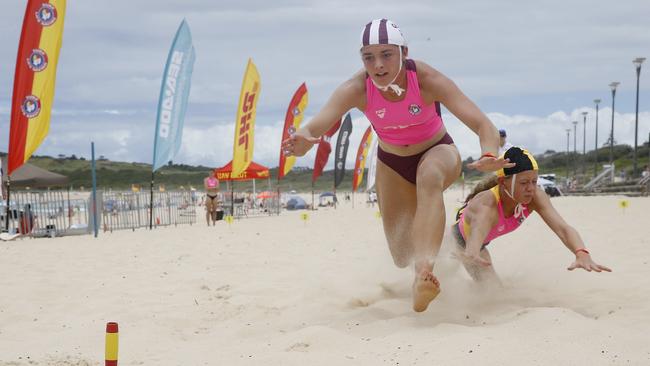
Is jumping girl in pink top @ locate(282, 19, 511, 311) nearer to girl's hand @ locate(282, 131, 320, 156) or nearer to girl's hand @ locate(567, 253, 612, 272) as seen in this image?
girl's hand @ locate(282, 131, 320, 156)

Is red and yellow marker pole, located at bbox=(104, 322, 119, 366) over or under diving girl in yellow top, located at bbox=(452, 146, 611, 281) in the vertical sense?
under

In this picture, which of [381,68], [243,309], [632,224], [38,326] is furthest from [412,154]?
[632,224]

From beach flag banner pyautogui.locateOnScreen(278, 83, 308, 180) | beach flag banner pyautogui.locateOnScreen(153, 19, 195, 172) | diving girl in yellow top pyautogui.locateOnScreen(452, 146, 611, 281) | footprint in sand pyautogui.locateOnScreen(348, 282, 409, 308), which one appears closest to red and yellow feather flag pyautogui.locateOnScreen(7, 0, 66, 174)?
beach flag banner pyautogui.locateOnScreen(153, 19, 195, 172)

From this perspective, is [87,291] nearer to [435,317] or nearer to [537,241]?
[435,317]

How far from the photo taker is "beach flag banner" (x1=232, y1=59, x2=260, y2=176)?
2028 cm

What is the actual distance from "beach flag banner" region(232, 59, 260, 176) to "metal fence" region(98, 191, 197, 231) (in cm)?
249

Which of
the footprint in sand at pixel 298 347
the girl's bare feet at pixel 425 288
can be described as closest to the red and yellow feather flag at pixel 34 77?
the footprint in sand at pixel 298 347

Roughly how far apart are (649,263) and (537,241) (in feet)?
10.5

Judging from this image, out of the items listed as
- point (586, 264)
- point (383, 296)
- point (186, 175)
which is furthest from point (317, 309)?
point (186, 175)

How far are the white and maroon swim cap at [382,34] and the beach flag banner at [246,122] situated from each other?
16072 millimetres

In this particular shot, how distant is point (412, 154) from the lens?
4816 mm

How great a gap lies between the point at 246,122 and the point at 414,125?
16.4 m

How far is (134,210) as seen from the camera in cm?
1919

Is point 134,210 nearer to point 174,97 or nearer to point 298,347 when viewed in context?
point 174,97
